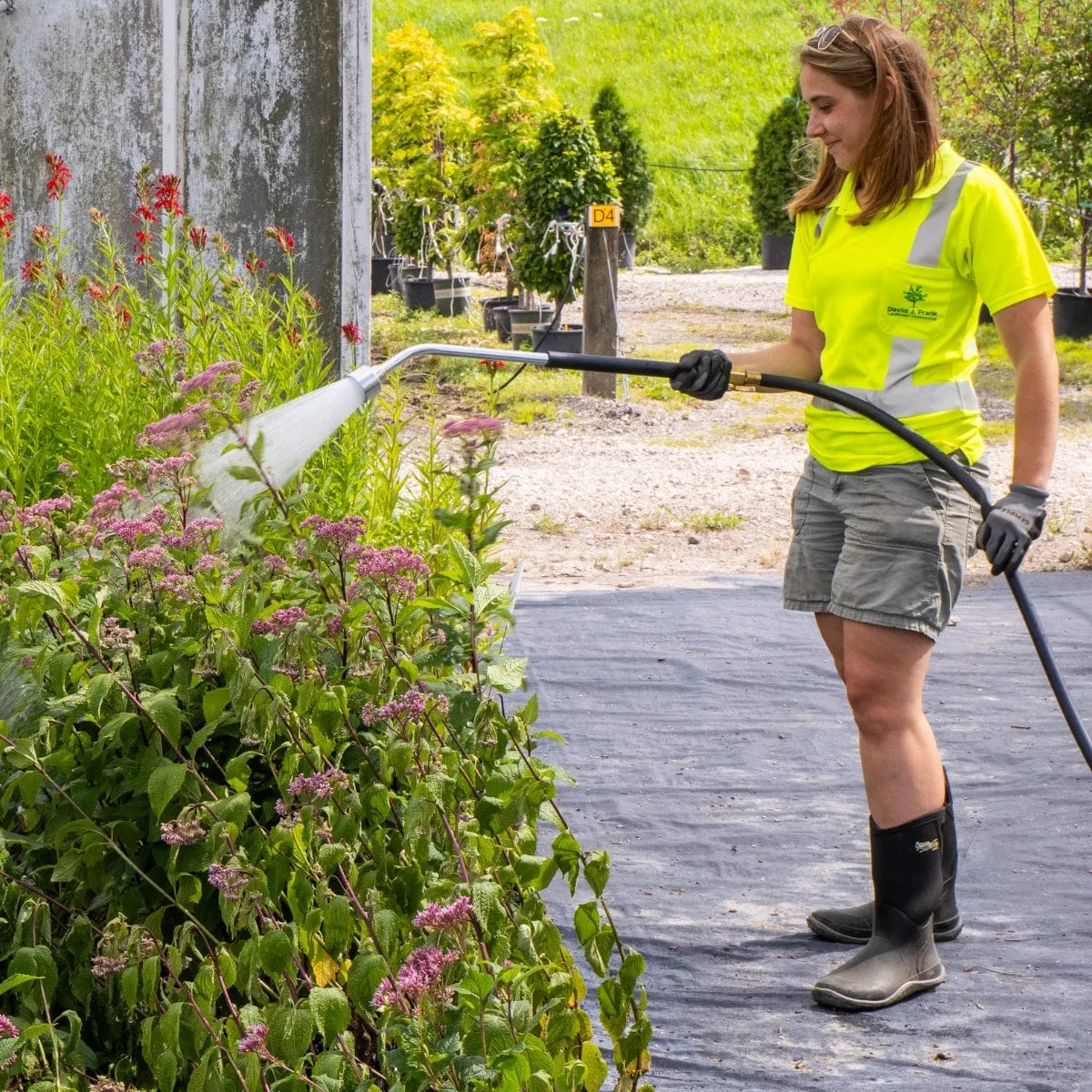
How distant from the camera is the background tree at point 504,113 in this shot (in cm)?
1212

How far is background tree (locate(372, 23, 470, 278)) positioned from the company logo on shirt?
34.7 ft

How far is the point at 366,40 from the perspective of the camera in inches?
184

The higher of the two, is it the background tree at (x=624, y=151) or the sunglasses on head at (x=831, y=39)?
the background tree at (x=624, y=151)

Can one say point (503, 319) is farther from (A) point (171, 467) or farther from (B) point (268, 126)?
(A) point (171, 467)

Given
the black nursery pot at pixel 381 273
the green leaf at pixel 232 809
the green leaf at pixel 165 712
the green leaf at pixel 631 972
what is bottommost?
the green leaf at pixel 631 972

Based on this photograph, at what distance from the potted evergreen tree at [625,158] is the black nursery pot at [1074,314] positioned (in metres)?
6.52

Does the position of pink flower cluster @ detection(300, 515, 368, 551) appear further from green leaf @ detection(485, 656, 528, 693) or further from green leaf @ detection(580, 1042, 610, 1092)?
green leaf @ detection(580, 1042, 610, 1092)

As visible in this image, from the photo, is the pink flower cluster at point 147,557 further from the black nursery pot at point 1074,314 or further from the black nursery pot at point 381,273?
the black nursery pot at point 381,273

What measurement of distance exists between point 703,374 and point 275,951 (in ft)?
4.21

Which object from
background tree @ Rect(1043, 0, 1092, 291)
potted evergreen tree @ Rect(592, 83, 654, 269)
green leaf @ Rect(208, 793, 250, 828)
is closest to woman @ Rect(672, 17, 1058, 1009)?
green leaf @ Rect(208, 793, 250, 828)

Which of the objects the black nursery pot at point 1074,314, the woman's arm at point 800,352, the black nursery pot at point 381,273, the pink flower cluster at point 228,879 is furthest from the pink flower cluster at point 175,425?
the black nursery pot at point 381,273

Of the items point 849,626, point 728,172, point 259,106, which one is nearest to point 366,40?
point 259,106

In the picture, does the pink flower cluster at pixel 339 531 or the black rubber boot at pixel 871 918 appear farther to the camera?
the black rubber boot at pixel 871 918

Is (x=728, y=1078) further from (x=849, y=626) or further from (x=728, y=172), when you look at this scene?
(x=728, y=172)
